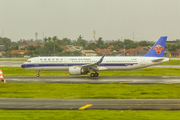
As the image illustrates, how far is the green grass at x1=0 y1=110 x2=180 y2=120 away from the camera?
13589mm

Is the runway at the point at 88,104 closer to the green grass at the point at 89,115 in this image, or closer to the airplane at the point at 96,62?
the green grass at the point at 89,115

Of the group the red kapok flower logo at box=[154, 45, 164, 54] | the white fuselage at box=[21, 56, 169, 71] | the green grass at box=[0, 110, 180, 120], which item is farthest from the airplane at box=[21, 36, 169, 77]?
the green grass at box=[0, 110, 180, 120]

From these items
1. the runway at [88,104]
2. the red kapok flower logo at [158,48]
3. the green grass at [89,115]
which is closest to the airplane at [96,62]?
the red kapok flower logo at [158,48]

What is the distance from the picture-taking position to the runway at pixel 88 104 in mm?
16078

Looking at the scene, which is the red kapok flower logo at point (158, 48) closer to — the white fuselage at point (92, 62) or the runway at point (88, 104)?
the white fuselage at point (92, 62)

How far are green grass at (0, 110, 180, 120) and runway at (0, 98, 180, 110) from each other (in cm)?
97

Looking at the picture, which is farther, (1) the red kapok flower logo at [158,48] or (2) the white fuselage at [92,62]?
(1) the red kapok flower logo at [158,48]

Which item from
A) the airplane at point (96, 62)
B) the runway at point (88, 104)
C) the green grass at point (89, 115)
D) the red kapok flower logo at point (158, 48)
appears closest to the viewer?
the green grass at point (89, 115)

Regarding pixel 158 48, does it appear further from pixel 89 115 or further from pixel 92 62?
pixel 89 115

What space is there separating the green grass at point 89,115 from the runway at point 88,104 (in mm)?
968

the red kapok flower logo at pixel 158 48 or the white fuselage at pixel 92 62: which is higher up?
the red kapok flower logo at pixel 158 48

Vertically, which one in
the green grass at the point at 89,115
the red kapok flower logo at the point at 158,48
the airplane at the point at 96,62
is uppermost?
the red kapok flower logo at the point at 158,48

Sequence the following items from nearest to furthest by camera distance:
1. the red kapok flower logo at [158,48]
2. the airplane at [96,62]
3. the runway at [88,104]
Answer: the runway at [88,104], the airplane at [96,62], the red kapok flower logo at [158,48]

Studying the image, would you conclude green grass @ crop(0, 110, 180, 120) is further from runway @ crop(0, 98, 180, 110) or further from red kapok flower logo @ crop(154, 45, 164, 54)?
red kapok flower logo @ crop(154, 45, 164, 54)
